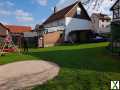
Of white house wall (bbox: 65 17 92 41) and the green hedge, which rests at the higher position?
white house wall (bbox: 65 17 92 41)

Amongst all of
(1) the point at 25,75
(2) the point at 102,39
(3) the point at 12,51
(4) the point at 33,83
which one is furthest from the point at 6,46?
(2) the point at 102,39

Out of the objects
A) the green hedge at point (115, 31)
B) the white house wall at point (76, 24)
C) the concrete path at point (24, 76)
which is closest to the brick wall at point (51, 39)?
the white house wall at point (76, 24)

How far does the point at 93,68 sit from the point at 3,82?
5.17 meters

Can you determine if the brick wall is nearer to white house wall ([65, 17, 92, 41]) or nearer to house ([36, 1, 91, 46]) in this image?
house ([36, 1, 91, 46])

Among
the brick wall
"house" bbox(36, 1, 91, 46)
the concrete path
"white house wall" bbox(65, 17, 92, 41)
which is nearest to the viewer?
the concrete path

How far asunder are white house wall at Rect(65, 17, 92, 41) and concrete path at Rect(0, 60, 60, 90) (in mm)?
35103

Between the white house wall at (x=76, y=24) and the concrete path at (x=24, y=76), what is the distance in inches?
1382

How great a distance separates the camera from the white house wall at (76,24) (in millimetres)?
51412

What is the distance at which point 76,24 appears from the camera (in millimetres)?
53344

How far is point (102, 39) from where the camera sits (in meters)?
44.5

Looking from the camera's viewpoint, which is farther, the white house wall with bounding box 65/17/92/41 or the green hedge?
the white house wall with bounding box 65/17/92/41

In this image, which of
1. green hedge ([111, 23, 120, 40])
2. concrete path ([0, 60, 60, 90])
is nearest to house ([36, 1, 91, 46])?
green hedge ([111, 23, 120, 40])

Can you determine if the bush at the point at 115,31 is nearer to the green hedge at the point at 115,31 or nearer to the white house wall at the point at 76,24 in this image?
the green hedge at the point at 115,31

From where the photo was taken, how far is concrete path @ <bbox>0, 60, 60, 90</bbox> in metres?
11.4
